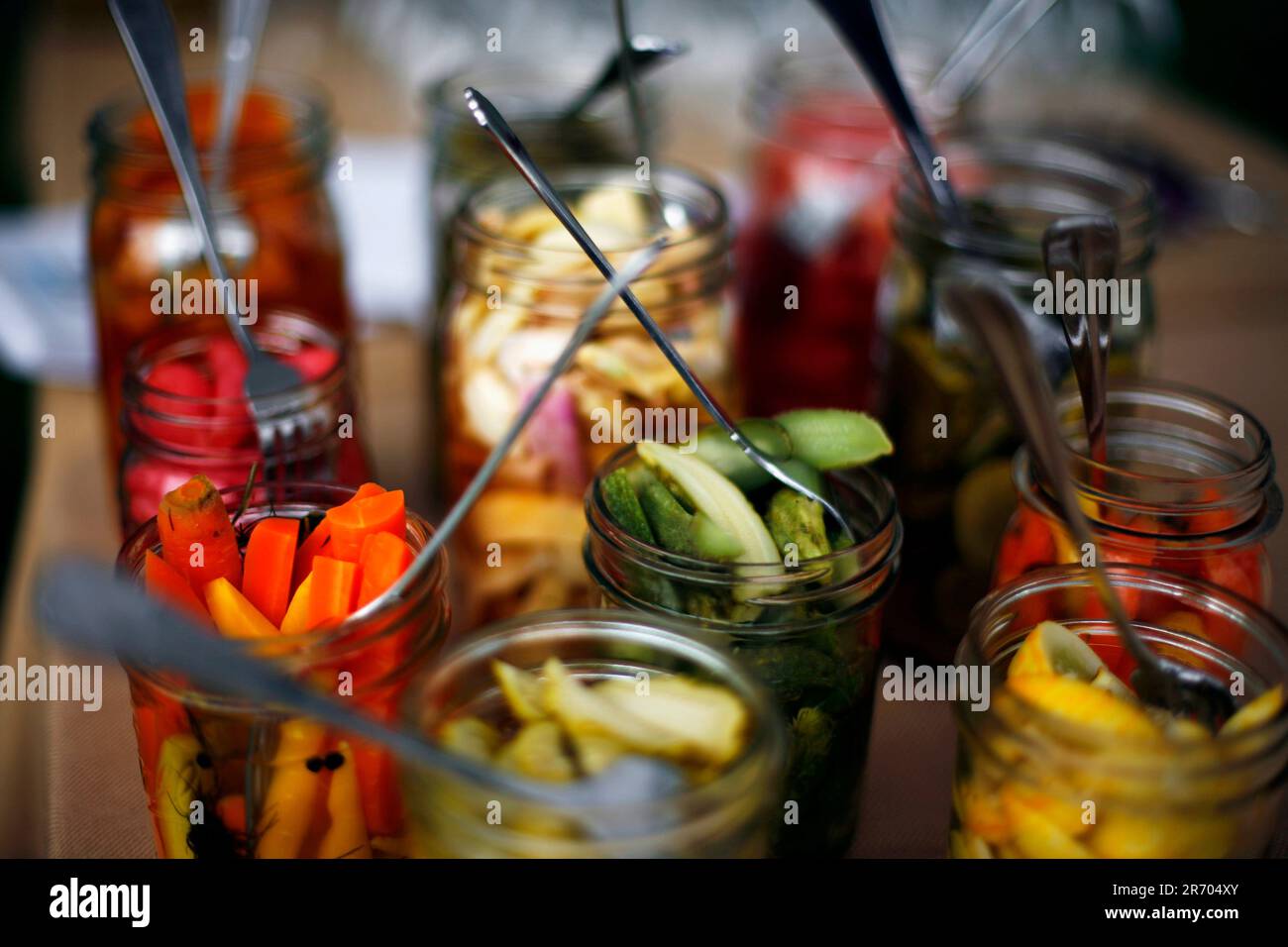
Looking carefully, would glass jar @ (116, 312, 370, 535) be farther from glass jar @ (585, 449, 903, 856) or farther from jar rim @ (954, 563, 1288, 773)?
jar rim @ (954, 563, 1288, 773)

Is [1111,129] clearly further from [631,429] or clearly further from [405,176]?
[631,429]

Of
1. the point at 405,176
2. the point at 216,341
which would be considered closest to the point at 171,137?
the point at 216,341

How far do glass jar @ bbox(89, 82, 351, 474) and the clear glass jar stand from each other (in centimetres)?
42

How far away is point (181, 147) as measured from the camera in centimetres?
75

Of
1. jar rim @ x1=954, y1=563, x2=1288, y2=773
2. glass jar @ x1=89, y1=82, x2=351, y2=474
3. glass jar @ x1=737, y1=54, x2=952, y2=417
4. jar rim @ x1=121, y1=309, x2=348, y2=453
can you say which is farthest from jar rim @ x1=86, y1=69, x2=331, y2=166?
jar rim @ x1=954, y1=563, x2=1288, y2=773

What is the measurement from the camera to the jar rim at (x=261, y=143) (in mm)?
842

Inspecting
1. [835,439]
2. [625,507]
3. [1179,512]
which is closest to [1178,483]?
[1179,512]

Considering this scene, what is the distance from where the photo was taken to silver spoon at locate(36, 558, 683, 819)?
406 mm

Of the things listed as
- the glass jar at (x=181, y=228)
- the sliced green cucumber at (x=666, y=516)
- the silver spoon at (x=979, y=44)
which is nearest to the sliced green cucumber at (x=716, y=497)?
the sliced green cucumber at (x=666, y=516)

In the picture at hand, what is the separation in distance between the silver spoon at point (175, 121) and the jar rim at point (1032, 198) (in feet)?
1.29

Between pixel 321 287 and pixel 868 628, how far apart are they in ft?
1.65

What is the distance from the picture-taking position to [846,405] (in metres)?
1.00

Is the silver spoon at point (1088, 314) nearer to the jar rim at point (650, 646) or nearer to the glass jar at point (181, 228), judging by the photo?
the jar rim at point (650, 646)

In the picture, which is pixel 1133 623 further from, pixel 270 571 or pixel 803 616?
pixel 270 571
